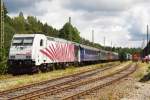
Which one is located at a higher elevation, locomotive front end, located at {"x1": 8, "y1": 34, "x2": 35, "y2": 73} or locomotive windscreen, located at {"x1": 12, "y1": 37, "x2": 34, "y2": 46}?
locomotive windscreen, located at {"x1": 12, "y1": 37, "x2": 34, "y2": 46}

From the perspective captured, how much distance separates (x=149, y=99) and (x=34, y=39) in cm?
1725

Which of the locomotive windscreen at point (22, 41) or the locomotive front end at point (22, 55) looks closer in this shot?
Result: the locomotive front end at point (22, 55)

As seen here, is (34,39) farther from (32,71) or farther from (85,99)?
(85,99)

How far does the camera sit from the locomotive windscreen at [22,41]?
105 ft

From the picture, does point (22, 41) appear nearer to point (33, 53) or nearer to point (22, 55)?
point (22, 55)

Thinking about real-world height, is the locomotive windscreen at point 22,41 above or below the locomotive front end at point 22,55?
above

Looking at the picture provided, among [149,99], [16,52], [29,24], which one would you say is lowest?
[149,99]

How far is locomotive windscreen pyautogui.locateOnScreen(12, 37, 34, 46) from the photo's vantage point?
105ft

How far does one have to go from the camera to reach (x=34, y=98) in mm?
15812

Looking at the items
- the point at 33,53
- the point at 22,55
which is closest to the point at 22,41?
the point at 22,55

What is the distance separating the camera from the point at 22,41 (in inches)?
1270

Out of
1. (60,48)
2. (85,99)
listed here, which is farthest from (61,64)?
(85,99)

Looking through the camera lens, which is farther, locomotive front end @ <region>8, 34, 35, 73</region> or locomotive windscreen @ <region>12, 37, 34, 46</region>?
locomotive windscreen @ <region>12, 37, 34, 46</region>

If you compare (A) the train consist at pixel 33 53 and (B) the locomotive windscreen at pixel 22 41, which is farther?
(B) the locomotive windscreen at pixel 22 41
